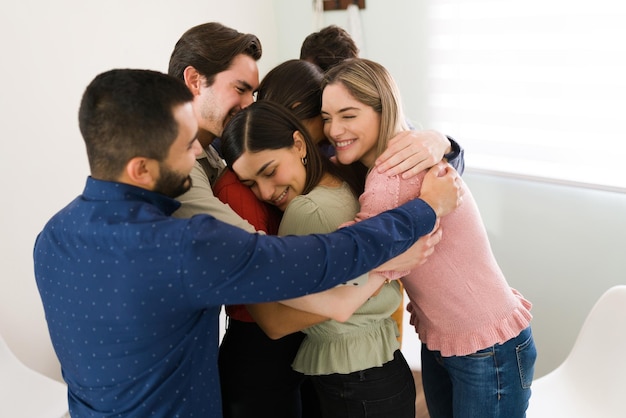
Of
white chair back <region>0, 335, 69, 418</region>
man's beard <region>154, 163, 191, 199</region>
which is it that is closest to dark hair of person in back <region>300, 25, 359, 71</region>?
man's beard <region>154, 163, 191, 199</region>

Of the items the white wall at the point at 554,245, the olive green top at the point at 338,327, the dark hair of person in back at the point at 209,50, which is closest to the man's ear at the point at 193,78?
the dark hair of person in back at the point at 209,50

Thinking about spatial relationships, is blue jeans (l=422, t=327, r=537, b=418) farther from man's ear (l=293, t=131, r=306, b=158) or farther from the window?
the window

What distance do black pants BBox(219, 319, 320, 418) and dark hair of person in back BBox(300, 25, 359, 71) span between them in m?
0.99

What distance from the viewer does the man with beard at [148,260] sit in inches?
39.9

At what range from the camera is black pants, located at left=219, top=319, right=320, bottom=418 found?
4.80 ft

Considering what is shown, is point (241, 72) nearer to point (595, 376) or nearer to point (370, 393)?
point (370, 393)

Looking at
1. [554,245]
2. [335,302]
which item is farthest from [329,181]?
[554,245]

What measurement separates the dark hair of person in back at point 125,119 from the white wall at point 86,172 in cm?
161

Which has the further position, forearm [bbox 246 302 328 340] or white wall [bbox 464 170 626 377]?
white wall [bbox 464 170 626 377]

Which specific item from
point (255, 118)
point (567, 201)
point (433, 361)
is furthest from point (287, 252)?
point (567, 201)

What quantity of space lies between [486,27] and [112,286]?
207cm

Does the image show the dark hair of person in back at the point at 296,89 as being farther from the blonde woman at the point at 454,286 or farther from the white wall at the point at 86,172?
the white wall at the point at 86,172

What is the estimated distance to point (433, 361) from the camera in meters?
1.63

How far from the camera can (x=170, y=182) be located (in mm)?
1109
